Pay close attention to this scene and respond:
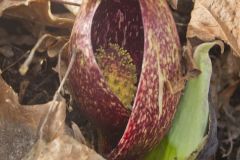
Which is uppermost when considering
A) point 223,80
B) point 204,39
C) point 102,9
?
point 102,9

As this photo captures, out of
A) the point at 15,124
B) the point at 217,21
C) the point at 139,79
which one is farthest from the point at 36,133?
the point at 217,21

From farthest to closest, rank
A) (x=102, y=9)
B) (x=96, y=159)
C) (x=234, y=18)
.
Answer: (x=234, y=18)
(x=102, y=9)
(x=96, y=159)

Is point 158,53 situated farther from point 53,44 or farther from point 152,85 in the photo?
point 53,44

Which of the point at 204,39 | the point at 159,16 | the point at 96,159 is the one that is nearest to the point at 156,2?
the point at 159,16

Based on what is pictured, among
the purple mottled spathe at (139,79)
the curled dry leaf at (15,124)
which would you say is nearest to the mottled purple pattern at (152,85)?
the purple mottled spathe at (139,79)

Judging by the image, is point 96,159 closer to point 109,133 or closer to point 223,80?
point 109,133

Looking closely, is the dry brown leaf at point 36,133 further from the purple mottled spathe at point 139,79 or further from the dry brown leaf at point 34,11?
the dry brown leaf at point 34,11

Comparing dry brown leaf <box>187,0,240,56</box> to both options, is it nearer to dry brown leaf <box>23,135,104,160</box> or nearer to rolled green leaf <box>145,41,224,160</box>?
rolled green leaf <box>145,41,224,160</box>
